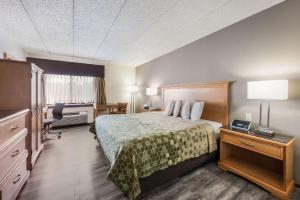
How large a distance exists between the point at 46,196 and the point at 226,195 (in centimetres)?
215

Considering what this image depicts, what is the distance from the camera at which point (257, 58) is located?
2221 mm

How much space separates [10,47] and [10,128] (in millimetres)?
2780

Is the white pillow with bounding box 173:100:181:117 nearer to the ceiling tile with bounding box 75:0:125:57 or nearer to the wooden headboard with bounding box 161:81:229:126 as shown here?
the wooden headboard with bounding box 161:81:229:126

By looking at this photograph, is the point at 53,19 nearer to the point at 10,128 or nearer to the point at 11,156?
the point at 10,128

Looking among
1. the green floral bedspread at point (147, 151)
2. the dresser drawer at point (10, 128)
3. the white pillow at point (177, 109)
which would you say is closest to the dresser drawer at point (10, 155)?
the dresser drawer at point (10, 128)

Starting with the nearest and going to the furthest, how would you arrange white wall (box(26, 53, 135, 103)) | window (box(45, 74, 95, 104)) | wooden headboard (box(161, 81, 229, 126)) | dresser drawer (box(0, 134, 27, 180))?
dresser drawer (box(0, 134, 27, 180)), wooden headboard (box(161, 81, 229, 126)), window (box(45, 74, 95, 104)), white wall (box(26, 53, 135, 103))

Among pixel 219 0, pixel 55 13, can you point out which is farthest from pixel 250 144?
pixel 55 13

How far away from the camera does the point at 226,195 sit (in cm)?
170

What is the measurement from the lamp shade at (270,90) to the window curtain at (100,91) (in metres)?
4.90

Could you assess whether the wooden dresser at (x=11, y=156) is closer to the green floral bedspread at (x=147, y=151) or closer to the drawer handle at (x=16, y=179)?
the drawer handle at (x=16, y=179)

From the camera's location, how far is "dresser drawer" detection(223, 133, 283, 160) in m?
1.66

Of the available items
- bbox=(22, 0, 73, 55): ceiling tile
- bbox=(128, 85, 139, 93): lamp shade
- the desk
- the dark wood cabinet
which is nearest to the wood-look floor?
the dark wood cabinet

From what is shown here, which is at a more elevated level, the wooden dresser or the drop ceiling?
the drop ceiling

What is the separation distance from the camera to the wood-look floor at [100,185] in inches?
66.1
